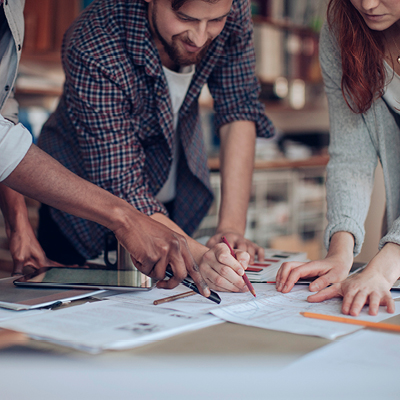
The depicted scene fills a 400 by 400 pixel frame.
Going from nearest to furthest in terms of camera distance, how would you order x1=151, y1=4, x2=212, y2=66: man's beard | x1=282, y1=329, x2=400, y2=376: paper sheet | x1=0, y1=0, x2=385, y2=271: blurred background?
x1=282, y1=329, x2=400, y2=376: paper sheet < x1=151, y1=4, x2=212, y2=66: man's beard < x1=0, y1=0, x2=385, y2=271: blurred background

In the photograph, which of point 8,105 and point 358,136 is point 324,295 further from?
point 8,105

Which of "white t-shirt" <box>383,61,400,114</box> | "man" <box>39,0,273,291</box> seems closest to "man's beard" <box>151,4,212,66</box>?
"man" <box>39,0,273,291</box>

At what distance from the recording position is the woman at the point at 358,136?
0.94m

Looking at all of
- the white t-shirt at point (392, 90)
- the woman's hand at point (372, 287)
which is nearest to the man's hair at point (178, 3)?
the white t-shirt at point (392, 90)

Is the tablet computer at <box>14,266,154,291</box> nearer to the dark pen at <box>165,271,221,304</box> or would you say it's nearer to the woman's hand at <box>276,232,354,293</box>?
the dark pen at <box>165,271,221,304</box>

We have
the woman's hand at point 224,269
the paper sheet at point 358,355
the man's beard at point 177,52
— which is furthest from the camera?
the man's beard at point 177,52

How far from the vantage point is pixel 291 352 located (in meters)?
0.62

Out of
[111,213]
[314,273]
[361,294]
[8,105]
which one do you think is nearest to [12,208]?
[8,105]

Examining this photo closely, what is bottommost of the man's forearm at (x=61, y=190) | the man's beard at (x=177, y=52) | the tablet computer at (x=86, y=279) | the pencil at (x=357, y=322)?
the pencil at (x=357, y=322)

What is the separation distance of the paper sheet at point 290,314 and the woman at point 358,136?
0.03 m

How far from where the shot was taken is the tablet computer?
90cm

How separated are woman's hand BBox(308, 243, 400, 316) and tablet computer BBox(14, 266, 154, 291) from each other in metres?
0.31

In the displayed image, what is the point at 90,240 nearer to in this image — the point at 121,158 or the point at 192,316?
the point at 121,158

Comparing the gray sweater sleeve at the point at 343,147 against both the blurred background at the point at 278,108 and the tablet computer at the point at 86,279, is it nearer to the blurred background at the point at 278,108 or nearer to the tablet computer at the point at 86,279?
the tablet computer at the point at 86,279
